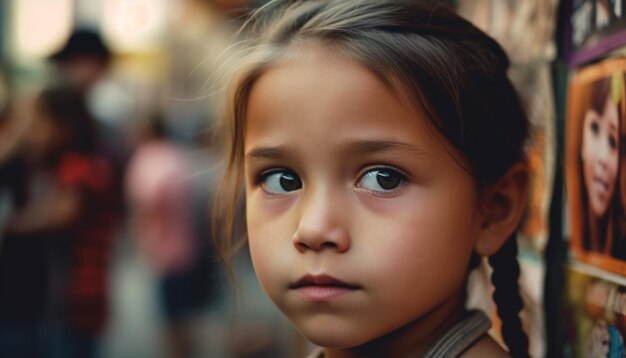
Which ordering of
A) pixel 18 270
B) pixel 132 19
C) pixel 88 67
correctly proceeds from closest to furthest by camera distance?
pixel 18 270, pixel 88 67, pixel 132 19

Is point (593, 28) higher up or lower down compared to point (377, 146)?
higher up

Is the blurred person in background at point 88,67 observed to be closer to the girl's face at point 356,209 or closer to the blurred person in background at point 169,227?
the blurred person in background at point 169,227

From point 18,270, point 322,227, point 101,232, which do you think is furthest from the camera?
point 101,232

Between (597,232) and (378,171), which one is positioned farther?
(597,232)

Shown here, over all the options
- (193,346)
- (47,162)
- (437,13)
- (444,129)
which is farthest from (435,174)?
(193,346)

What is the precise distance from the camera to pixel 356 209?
1.34 metres

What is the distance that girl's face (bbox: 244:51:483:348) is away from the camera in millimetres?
1323

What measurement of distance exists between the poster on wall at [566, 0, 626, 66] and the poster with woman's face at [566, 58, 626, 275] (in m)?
0.03

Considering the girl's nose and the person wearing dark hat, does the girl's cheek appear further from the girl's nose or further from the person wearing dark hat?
the person wearing dark hat

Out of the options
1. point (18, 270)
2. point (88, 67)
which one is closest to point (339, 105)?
point (18, 270)

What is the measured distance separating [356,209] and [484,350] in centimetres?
36

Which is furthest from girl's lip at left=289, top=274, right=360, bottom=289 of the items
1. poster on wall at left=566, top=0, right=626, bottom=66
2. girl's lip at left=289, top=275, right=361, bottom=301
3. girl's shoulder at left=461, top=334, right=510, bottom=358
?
poster on wall at left=566, top=0, right=626, bottom=66

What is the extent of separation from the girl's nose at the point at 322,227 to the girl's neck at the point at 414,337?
10.3 inches

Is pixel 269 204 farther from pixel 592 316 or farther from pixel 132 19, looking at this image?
pixel 132 19
